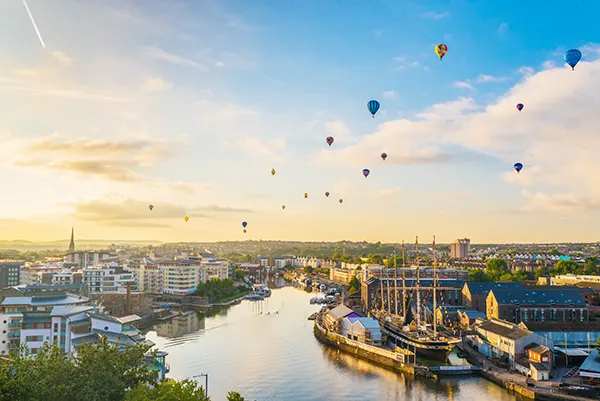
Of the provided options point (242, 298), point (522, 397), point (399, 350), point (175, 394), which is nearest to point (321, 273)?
point (242, 298)

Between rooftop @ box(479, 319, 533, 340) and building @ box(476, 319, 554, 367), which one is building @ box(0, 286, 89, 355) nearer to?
building @ box(476, 319, 554, 367)

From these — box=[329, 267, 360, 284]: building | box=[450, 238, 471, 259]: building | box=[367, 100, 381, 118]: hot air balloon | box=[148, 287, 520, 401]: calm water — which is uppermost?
box=[367, 100, 381, 118]: hot air balloon

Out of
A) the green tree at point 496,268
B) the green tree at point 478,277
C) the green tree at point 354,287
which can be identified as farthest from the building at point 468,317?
the green tree at point 496,268

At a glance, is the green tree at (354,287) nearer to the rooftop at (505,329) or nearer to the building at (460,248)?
the rooftop at (505,329)

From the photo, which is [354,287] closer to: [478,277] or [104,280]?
[478,277]

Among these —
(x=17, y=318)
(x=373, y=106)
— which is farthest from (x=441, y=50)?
(x=17, y=318)

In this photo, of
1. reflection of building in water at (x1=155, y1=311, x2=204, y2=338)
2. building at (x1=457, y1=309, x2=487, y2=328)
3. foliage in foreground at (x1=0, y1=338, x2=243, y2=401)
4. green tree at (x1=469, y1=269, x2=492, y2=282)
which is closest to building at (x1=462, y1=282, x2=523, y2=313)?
building at (x1=457, y1=309, x2=487, y2=328)

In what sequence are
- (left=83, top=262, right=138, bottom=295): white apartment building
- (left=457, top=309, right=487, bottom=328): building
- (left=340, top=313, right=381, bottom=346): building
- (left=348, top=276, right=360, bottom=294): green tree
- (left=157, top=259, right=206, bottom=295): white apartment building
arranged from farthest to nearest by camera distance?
(left=348, top=276, right=360, bottom=294): green tree
(left=157, top=259, right=206, bottom=295): white apartment building
(left=83, top=262, right=138, bottom=295): white apartment building
(left=457, top=309, right=487, bottom=328): building
(left=340, top=313, right=381, bottom=346): building

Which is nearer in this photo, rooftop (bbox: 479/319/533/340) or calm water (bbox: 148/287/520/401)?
calm water (bbox: 148/287/520/401)
